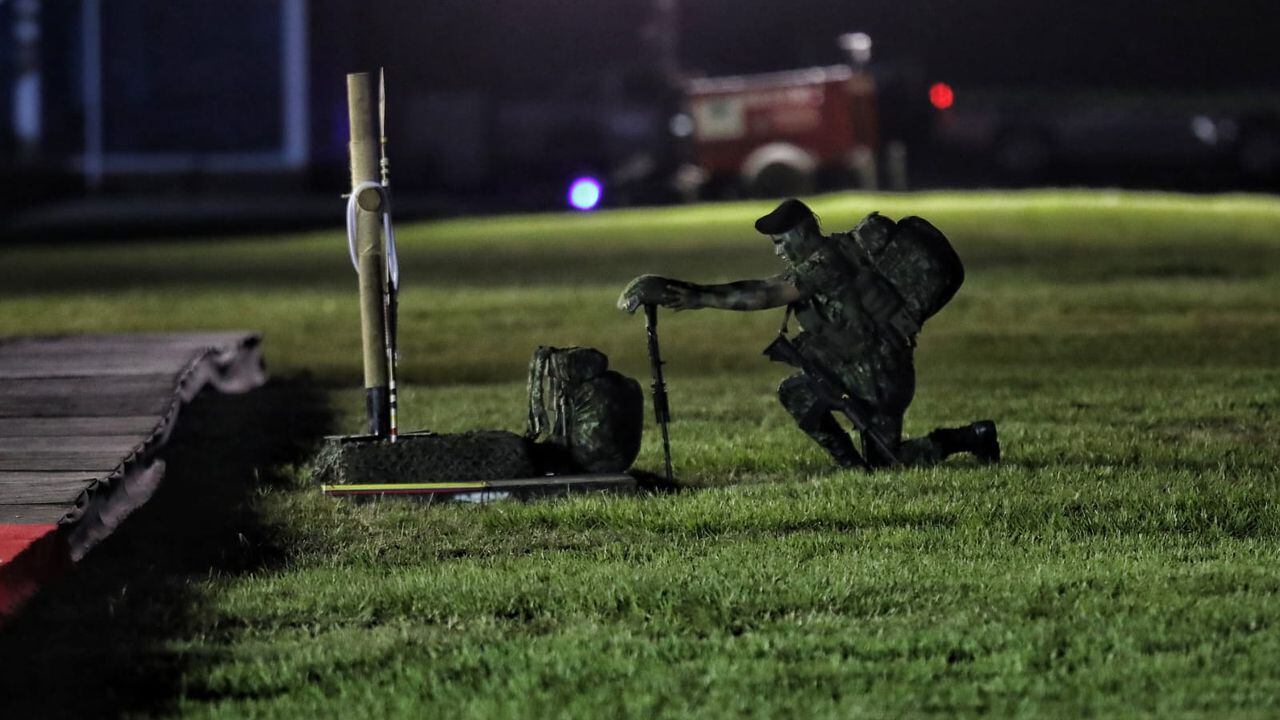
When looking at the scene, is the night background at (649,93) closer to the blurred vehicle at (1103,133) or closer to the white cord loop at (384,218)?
the blurred vehicle at (1103,133)

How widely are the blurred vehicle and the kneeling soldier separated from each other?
32598 mm

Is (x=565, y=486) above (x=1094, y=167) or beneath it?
beneath

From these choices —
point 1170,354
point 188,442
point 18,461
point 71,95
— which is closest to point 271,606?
point 18,461

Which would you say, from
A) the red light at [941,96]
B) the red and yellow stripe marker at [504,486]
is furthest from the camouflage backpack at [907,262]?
the red light at [941,96]

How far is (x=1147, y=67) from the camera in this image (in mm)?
43438

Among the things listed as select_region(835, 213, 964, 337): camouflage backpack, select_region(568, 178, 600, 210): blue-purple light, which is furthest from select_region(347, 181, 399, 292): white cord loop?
select_region(568, 178, 600, 210): blue-purple light

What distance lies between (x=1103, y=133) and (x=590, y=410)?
34460 mm

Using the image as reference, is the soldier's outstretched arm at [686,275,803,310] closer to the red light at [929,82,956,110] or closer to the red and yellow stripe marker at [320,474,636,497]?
the red and yellow stripe marker at [320,474,636,497]

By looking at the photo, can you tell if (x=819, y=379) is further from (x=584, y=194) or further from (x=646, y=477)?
(x=584, y=194)

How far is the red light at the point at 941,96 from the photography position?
39406mm

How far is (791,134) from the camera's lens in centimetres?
3631

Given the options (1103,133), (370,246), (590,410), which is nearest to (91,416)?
(370,246)

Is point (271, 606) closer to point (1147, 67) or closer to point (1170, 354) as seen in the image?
point (1170, 354)

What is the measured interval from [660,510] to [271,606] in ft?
5.95
